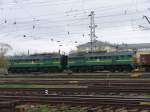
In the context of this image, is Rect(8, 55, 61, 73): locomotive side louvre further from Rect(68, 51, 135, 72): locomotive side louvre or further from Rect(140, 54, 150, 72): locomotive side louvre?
Rect(140, 54, 150, 72): locomotive side louvre

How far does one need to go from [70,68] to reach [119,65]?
804 centimetres

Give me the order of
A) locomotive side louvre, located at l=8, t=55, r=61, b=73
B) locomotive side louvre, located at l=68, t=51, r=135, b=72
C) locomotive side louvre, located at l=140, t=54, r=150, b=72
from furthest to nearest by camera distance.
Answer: locomotive side louvre, located at l=8, t=55, r=61, b=73 → locomotive side louvre, located at l=68, t=51, r=135, b=72 → locomotive side louvre, located at l=140, t=54, r=150, b=72

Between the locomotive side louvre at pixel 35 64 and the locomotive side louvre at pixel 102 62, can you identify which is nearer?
the locomotive side louvre at pixel 102 62

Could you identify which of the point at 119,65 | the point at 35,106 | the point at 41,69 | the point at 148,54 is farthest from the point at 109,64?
the point at 35,106

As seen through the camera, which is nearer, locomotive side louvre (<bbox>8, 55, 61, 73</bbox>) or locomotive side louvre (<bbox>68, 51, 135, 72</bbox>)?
locomotive side louvre (<bbox>68, 51, 135, 72</bbox>)

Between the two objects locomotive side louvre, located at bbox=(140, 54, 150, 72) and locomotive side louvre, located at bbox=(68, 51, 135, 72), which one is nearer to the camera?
locomotive side louvre, located at bbox=(140, 54, 150, 72)

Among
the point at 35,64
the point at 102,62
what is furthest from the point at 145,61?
the point at 35,64

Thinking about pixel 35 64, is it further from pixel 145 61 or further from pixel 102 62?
pixel 145 61

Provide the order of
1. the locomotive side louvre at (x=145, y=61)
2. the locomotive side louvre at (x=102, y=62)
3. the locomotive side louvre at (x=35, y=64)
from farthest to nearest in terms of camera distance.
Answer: the locomotive side louvre at (x=35, y=64) < the locomotive side louvre at (x=102, y=62) < the locomotive side louvre at (x=145, y=61)

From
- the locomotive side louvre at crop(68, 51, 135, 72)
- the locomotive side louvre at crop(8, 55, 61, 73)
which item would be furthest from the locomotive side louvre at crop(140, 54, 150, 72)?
the locomotive side louvre at crop(8, 55, 61, 73)

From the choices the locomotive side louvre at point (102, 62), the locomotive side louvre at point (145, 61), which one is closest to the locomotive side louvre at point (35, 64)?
the locomotive side louvre at point (102, 62)

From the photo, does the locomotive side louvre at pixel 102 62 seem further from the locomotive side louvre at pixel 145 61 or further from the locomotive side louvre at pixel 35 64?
the locomotive side louvre at pixel 35 64

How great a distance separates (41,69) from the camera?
5822 cm

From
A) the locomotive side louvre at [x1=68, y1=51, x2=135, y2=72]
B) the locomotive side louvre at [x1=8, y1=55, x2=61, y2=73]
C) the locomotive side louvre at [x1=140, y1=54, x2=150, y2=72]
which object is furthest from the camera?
the locomotive side louvre at [x1=8, y1=55, x2=61, y2=73]
